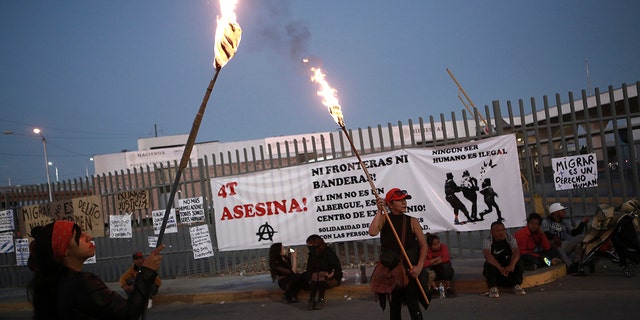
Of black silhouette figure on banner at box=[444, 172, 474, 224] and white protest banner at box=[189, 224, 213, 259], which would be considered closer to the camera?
black silhouette figure on banner at box=[444, 172, 474, 224]

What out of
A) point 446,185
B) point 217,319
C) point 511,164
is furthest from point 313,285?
point 511,164

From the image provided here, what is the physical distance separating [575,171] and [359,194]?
3920 mm

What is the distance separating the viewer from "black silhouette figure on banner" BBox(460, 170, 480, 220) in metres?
11.0

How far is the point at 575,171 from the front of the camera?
35.1 ft

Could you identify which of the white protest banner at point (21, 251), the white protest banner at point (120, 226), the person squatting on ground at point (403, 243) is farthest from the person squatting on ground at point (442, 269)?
A: the white protest banner at point (21, 251)

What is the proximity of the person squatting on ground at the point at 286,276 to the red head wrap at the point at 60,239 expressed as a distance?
732 cm

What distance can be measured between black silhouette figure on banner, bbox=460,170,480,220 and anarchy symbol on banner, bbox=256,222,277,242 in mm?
4031

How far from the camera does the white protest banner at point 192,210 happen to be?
13359 mm

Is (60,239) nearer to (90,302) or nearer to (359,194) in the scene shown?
(90,302)

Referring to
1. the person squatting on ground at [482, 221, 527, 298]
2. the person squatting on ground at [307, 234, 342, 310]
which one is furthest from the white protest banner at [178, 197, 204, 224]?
the person squatting on ground at [482, 221, 527, 298]

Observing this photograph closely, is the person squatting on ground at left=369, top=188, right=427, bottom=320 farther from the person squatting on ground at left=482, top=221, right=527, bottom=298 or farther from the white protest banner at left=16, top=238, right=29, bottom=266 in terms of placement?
the white protest banner at left=16, top=238, right=29, bottom=266

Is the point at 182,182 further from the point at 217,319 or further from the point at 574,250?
the point at 574,250

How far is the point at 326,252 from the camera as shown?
10.2m

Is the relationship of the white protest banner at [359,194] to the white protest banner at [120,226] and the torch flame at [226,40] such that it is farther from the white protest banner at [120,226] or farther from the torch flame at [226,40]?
the torch flame at [226,40]
